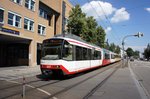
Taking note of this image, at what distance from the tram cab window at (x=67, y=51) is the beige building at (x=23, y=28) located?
33.2 ft

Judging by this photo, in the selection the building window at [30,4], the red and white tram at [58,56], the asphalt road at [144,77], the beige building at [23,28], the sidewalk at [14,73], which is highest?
the building window at [30,4]

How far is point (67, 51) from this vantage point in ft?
57.8

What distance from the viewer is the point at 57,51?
17.3 meters

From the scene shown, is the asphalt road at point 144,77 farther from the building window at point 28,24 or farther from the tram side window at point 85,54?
the building window at point 28,24

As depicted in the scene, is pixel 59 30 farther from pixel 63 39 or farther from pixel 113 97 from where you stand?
pixel 113 97

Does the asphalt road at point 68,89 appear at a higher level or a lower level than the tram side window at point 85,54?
lower

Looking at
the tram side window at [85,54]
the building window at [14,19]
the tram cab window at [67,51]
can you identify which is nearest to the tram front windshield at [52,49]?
the tram cab window at [67,51]

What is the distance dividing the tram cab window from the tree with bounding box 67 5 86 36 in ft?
76.1

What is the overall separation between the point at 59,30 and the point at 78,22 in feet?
33.1

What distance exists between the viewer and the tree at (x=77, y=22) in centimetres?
4125

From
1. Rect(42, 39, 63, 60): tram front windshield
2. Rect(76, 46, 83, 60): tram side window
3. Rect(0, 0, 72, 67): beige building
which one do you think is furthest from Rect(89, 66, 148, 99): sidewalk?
Rect(0, 0, 72, 67): beige building

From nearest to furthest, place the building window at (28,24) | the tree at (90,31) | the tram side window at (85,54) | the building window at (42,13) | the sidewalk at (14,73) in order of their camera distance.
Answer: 1. the sidewalk at (14,73)
2. the tram side window at (85,54)
3. the building window at (28,24)
4. the building window at (42,13)
5. the tree at (90,31)

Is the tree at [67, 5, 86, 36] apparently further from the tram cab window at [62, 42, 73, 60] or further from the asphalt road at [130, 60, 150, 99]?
the tram cab window at [62, 42, 73, 60]

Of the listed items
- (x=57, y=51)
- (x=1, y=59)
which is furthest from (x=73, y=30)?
(x=57, y=51)
